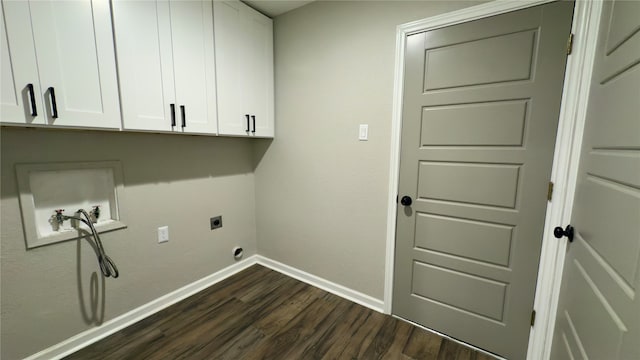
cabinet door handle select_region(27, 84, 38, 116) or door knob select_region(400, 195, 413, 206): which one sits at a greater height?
cabinet door handle select_region(27, 84, 38, 116)

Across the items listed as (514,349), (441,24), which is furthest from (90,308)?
(441,24)

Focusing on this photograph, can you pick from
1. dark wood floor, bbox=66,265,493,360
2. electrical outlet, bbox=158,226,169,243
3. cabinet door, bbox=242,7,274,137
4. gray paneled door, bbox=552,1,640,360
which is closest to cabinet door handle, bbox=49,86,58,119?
electrical outlet, bbox=158,226,169,243

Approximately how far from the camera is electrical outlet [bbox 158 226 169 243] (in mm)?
1960

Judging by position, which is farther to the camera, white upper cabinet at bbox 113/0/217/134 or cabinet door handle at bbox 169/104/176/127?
cabinet door handle at bbox 169/104/176/127

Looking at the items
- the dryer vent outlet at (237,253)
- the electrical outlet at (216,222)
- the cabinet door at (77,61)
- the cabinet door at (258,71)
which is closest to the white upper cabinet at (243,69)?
the cabinet door at (258,71)

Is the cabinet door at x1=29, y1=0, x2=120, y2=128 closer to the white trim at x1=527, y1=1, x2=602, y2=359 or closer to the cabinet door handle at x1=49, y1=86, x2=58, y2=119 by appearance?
the cabinet door handle at x1=49, y1=86, x2=58, y2=119

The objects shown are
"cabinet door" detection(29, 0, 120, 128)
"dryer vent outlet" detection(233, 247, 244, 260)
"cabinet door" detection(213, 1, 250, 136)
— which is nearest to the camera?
"cabinet door" detection(29, 0, 120, 128)

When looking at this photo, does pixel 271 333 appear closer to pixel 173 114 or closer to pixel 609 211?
pixel 173 114

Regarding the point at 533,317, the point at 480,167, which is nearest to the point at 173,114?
the point at 480,167

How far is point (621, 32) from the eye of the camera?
88 centimetres

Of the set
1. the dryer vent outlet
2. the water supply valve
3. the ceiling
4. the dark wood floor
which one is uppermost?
the ceiling

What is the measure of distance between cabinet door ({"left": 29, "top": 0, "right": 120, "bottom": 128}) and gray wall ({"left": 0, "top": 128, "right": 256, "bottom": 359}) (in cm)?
32

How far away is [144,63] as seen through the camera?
151cm

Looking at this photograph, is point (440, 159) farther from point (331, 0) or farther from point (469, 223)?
point (331, 0)
